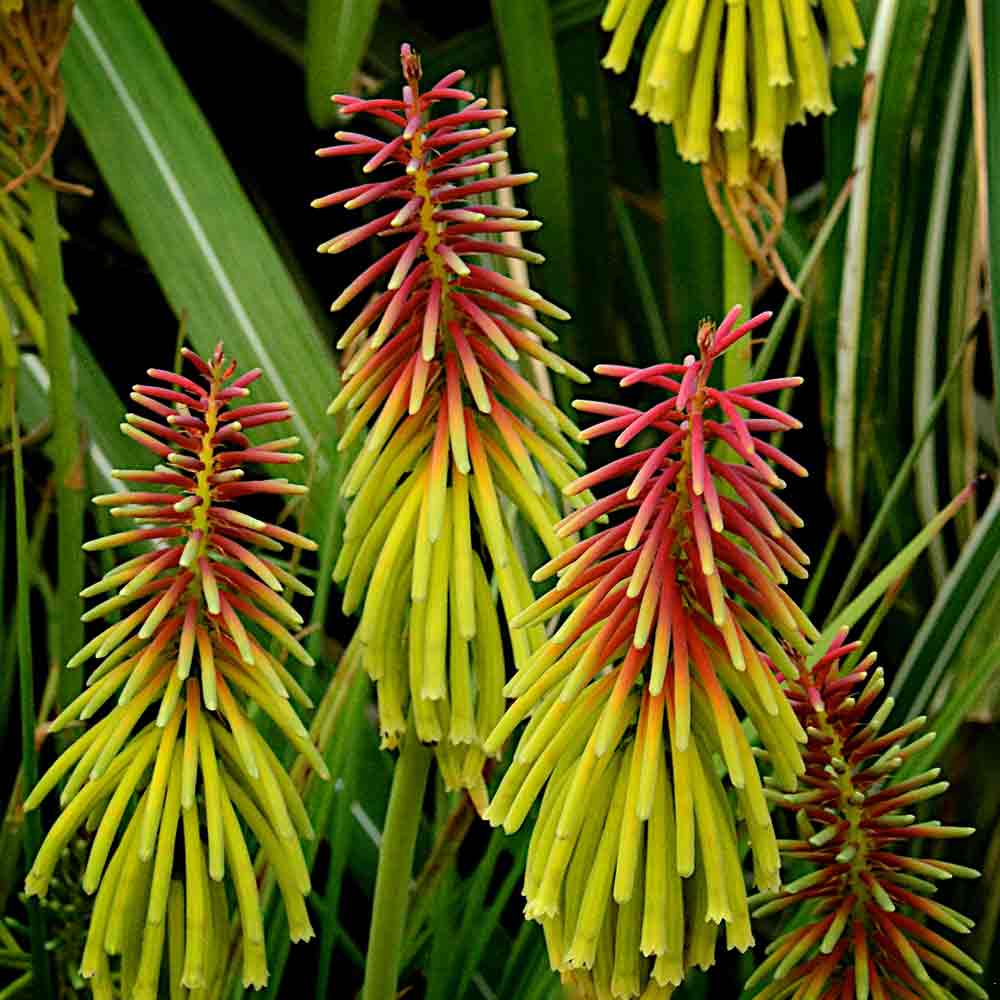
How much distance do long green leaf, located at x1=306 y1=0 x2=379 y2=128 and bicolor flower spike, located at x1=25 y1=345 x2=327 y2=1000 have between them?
56 cm

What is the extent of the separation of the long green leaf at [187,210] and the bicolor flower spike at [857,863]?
460mm

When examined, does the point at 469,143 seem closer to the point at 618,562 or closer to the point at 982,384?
the point at 618,562

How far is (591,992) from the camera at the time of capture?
0.38m

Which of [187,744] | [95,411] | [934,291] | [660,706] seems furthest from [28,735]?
[934,291]

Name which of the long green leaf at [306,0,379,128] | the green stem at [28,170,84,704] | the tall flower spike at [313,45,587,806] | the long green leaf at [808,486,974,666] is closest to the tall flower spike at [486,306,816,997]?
the tall flower spike at [313,45,587,806]

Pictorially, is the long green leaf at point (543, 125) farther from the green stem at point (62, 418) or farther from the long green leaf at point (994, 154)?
the green stem at point (62, 418)

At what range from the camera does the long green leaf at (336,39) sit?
926 millimetres

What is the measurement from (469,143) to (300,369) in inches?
19.5

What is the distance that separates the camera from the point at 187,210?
3.06 feet

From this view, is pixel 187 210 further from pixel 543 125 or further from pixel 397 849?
pixel 397 849

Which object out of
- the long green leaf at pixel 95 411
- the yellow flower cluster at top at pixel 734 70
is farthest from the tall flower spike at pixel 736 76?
the long green leaf at pixel 95 411

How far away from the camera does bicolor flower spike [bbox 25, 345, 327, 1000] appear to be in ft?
1.29

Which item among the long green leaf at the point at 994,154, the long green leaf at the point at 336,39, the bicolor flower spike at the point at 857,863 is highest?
the long green leaf at the point at 336,39

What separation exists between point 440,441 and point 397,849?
12 centimetres
